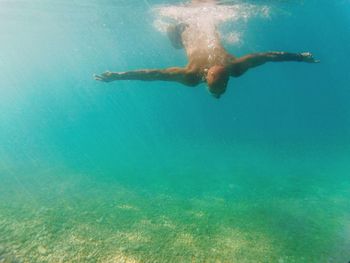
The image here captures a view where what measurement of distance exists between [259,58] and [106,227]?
8.36 meters

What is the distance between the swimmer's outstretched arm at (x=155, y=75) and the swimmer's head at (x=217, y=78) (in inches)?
23.0

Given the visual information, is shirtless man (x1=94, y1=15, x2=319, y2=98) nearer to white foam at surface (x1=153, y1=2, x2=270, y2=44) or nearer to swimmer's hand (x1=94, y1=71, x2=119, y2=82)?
swimmer's hand (x1=94, y1=71, x2=119, y2=82)

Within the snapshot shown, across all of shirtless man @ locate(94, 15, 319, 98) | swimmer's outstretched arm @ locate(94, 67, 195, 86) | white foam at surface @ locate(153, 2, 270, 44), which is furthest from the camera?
white foam at surface @ locate(153, 2, 270, 44)

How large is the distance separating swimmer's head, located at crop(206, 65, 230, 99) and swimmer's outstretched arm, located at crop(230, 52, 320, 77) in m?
0.46

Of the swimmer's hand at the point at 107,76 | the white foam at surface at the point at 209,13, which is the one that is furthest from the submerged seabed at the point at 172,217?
the white foam at surface at the point at 209,13

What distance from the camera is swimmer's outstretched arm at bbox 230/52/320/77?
6305mm

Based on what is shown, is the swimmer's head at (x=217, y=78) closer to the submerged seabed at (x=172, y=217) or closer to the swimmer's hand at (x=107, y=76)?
the swimmer's hand at (x=107, y=76)

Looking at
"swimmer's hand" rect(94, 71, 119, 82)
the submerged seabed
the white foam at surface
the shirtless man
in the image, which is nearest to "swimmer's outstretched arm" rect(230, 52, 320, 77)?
the shirtless man

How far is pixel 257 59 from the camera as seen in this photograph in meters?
6.57

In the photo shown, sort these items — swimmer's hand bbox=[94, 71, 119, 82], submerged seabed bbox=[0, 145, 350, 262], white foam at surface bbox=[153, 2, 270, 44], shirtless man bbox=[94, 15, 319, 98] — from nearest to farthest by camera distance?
shirtless man bbox=[94, 15, 319, 98] < swimmer's hand bbox=[94, 71, 119, 82] < submerged seabed bbox=[0, 145, 350, 262] < white foam at surface bbox=[153, 2, 270, 44]

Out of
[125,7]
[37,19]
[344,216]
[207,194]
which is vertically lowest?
[344,216]

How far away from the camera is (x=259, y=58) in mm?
6605

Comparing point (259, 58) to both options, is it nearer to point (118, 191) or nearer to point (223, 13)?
point (118, 191)

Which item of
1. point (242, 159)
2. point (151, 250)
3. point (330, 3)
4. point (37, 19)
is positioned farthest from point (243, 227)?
point (37, 19)
